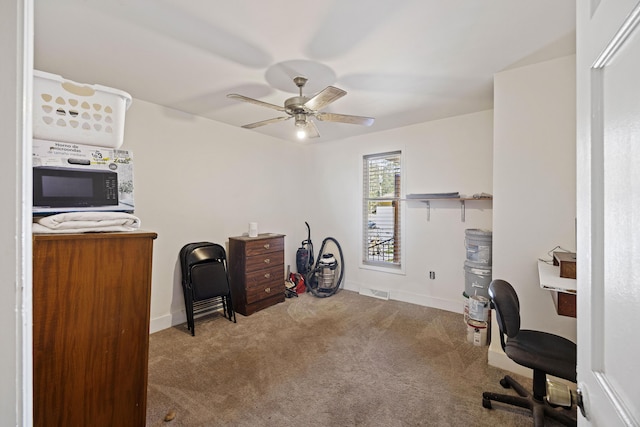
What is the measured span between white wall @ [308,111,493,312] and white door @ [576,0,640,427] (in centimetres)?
300

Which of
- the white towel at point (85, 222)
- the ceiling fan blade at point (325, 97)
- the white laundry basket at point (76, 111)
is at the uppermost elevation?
the ceiling fan blade at point (325, 97)

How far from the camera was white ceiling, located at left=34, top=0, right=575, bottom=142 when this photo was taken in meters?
1.62

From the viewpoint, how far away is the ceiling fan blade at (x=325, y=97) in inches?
76.6

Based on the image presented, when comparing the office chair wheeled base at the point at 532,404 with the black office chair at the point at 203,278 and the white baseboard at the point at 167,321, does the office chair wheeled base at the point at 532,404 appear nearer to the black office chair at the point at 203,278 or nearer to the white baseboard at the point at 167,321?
the black office chair at the point at 203,278

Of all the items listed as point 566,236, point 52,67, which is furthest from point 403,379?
point 52,67

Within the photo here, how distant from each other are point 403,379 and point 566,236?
1700mm

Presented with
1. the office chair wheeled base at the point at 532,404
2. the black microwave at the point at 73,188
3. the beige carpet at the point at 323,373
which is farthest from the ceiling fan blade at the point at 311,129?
the office chair wheeled base at the point at 532,404

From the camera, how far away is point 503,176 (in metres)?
2.33

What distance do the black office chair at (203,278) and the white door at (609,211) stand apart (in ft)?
10.4

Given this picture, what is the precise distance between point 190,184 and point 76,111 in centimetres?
226

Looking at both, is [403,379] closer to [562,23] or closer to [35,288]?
[35,288]

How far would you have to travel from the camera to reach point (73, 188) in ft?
4.09

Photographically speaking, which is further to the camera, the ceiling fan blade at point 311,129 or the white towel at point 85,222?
the ceiling fan blade at point 311,129

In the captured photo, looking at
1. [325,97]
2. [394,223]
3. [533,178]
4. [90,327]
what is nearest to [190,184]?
[325,97]
